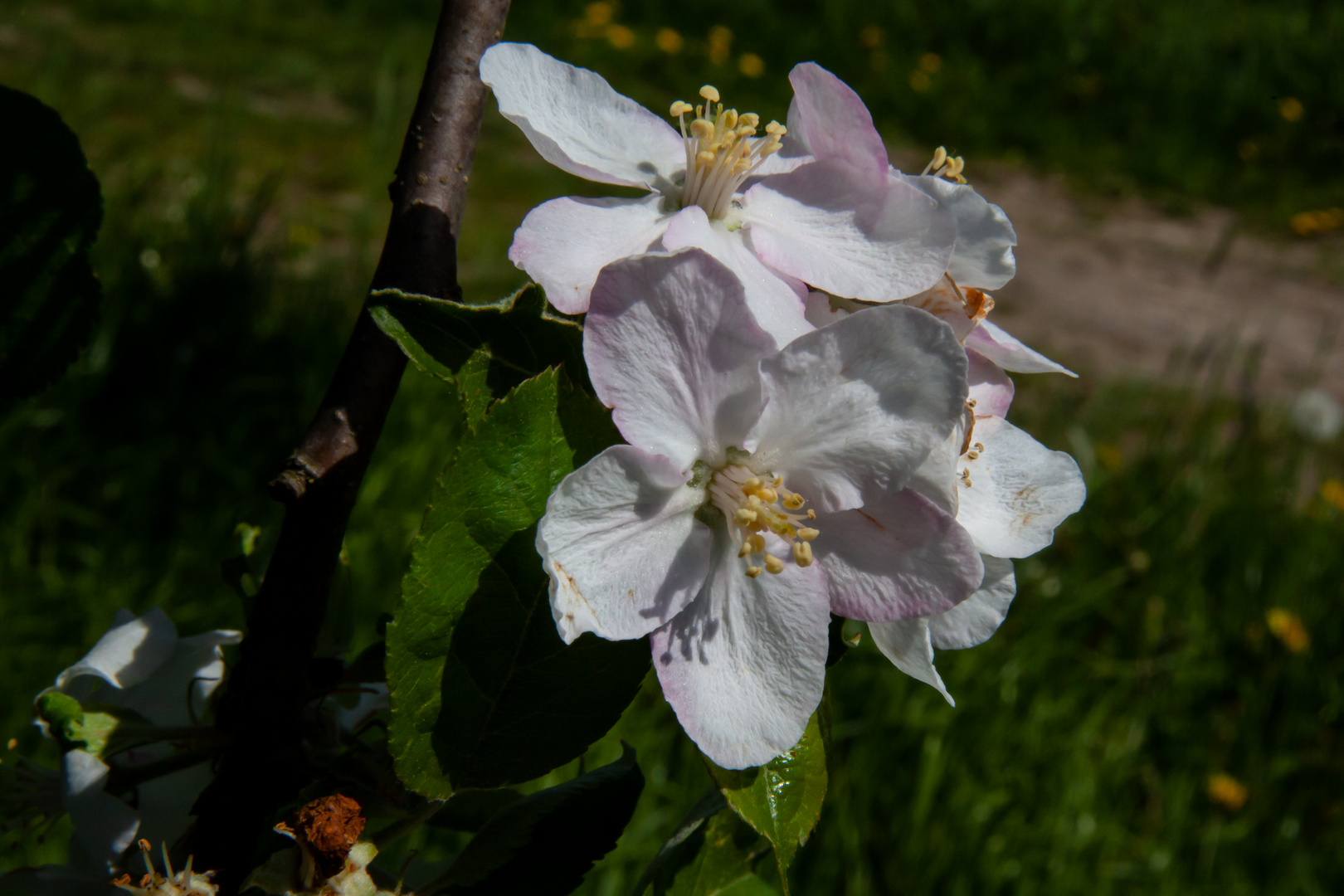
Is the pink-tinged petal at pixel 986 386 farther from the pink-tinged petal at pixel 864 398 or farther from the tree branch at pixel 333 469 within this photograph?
the tree branch at pixel 333 469

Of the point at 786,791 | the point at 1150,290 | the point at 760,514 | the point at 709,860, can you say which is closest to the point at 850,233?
the point at 760,514

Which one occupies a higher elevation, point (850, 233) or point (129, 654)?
point (850, 233)

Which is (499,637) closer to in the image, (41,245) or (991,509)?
(991,509)

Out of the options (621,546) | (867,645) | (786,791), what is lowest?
(867,645)

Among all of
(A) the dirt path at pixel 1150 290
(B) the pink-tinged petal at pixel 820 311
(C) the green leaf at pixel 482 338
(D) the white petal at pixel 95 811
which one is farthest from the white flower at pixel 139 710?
(A) the dirt path at pixel 1150 290

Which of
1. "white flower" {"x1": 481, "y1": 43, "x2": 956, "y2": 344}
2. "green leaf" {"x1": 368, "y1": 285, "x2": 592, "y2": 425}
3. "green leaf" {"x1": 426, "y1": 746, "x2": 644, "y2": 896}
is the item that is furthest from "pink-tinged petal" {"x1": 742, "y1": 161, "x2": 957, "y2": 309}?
"green leaf" {"x1": 426, "y1": 746, "x2": 644, "y2": 896}

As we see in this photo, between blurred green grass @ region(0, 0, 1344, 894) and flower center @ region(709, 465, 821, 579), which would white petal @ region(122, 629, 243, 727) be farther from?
flower center @ region(709, 465, 821, 579)
